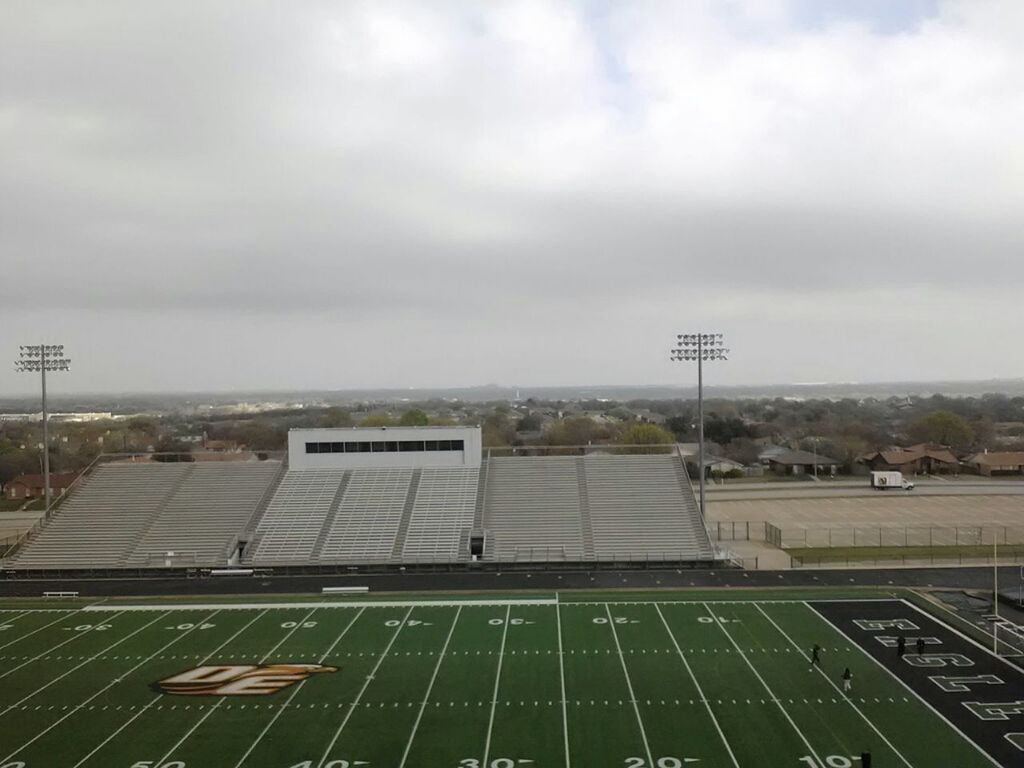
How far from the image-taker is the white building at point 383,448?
38938 millimetres

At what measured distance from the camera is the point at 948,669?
1808cm

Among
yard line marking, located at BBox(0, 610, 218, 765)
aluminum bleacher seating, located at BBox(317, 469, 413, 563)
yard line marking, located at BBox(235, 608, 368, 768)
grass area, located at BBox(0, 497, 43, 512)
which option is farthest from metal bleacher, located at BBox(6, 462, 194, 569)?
grass area, located at BBox(0, 497, 43, 512)

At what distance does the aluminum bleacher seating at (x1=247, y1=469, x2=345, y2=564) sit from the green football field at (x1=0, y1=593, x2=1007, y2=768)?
297 inches

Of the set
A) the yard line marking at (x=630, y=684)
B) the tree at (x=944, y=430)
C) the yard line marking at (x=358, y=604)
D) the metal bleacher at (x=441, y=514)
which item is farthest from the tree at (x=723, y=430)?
the yard line marking at (x=630, y=684)

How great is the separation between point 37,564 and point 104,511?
4.18 metres

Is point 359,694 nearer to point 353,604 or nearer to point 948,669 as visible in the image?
point 353,604

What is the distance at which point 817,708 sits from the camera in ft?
52.2

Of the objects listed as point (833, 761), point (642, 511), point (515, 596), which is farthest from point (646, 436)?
point (833, 761)

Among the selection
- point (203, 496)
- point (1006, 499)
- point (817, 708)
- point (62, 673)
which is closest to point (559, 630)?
point (817, 708)

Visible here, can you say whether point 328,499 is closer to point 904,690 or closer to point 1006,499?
point 904,690

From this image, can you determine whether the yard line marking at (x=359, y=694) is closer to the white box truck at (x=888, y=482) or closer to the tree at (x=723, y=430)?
the white box truck at (x=888, y=482)

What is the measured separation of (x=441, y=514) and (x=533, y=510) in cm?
438

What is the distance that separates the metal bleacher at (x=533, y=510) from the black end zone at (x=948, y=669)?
11644 millimetres

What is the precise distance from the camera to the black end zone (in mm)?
14672
